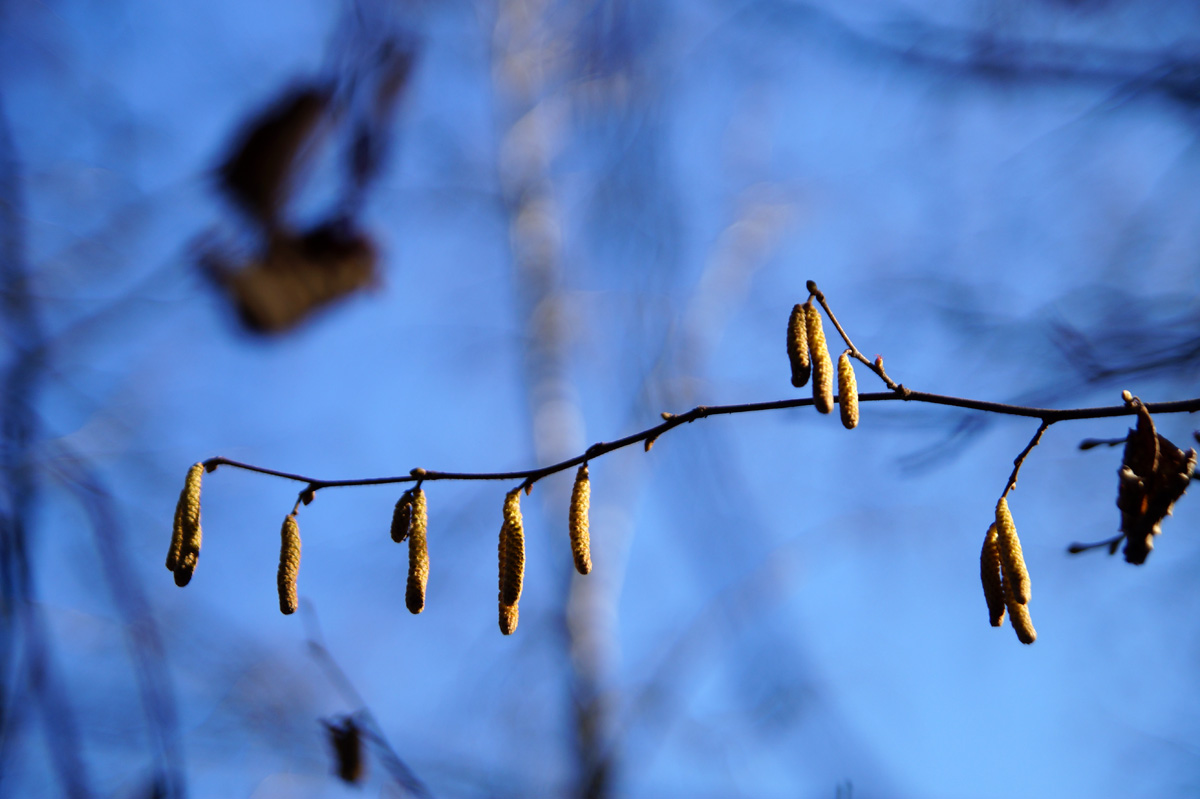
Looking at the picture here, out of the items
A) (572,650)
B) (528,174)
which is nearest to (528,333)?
(528,174)

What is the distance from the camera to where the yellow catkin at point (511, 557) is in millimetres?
1028

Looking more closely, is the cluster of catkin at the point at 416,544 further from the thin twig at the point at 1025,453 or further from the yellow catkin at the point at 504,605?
the thin twig at the point at 1025,453

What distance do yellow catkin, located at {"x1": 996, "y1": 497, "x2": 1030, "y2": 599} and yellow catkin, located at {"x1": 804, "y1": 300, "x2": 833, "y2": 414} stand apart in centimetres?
27

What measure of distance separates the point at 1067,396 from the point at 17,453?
239cm

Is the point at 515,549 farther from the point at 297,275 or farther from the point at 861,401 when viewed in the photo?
the point at 297,275

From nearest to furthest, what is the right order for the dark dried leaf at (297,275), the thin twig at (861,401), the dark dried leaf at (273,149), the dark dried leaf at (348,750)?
the thin twig at (861,401), the dark dried leaf at (348,750), the dark dried leaf at (273,149), the dark dried leaf at (297,275)

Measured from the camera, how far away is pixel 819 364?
3.38 ft

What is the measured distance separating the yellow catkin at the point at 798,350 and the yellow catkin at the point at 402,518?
52 centimetres

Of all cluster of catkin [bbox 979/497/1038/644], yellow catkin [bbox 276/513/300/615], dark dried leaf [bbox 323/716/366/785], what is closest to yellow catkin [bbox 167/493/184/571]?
yellow catkin [bbox 276/513/300/615]

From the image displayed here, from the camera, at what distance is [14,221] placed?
163cm

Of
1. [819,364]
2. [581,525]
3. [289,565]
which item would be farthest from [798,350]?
[289,565]

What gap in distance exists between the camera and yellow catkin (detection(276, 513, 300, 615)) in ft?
3.71

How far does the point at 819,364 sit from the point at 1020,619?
0.37m

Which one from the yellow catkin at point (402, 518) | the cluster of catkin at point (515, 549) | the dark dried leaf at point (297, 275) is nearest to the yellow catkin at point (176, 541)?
the yellow catkin at point (402, 518)
